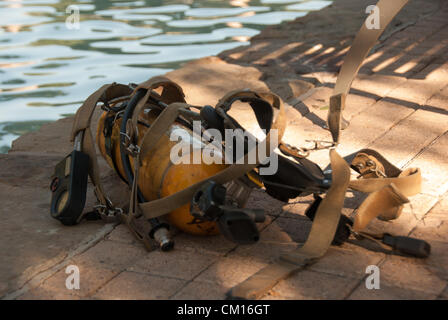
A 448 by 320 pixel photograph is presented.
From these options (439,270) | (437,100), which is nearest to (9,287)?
(439,270)

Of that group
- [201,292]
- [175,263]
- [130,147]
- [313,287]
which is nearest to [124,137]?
[130,147]

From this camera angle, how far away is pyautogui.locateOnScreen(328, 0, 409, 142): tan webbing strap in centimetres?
394

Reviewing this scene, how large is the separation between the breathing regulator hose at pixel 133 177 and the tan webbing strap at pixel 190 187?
59mm

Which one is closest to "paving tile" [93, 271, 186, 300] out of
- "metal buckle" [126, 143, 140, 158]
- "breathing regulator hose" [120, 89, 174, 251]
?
"breathing regulator hose" [120, 89, 174, 251]

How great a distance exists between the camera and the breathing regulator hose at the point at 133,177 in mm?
3061

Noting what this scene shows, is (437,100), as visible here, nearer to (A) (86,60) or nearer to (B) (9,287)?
(B) (9,287)

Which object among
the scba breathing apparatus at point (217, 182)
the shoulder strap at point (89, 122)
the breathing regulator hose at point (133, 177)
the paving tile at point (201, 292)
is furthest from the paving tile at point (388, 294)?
the shoulder strap at point (89, 122)

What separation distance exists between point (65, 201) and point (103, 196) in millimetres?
181

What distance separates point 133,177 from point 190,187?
442 millimetres

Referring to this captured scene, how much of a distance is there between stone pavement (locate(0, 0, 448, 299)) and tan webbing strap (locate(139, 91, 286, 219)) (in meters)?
0.19

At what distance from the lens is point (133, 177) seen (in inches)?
130

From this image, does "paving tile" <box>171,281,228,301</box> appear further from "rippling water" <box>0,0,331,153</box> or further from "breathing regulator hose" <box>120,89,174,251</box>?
"rippling water" <box>0,0,331,153</box>

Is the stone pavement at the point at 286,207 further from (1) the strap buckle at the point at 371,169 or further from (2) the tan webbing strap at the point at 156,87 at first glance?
(2) the tan webbing strap at the point at 156,87

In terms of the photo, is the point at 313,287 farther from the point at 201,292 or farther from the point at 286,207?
the point at 286,207
